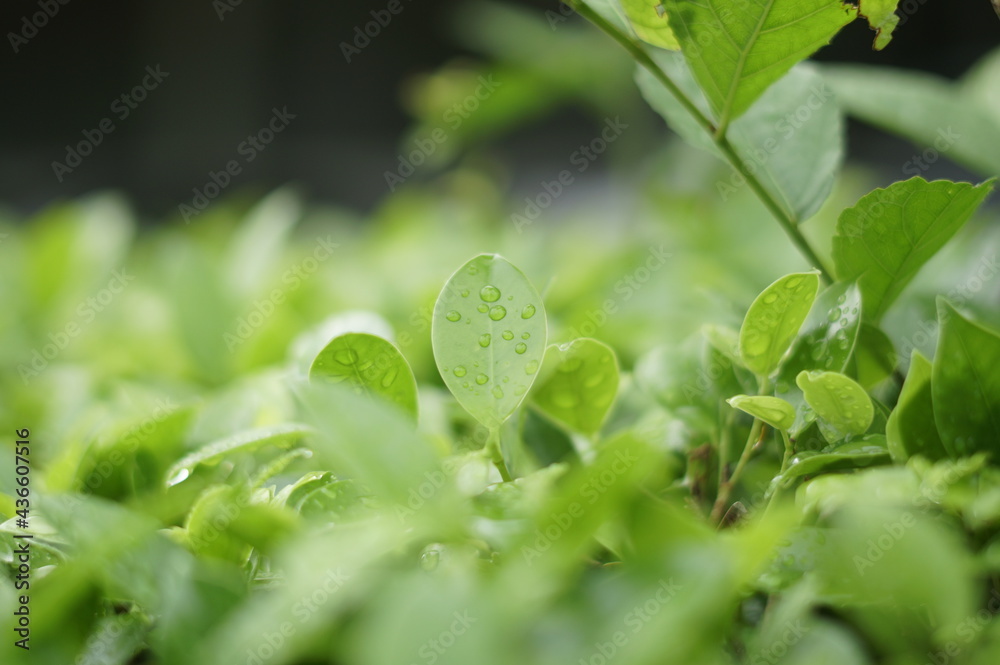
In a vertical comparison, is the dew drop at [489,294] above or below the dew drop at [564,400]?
above

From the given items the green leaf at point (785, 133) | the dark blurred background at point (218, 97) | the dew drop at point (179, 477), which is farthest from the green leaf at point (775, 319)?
the dark blurred background at point (218, 97)

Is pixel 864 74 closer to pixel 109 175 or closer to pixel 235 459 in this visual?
pixel 235 459

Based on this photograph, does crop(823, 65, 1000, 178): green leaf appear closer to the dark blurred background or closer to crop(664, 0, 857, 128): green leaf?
crop(664, 0, 857, 128): green leaf

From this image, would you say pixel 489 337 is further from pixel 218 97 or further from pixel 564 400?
pixel 218 97

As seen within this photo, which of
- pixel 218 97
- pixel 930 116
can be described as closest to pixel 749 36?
pixel 930 116

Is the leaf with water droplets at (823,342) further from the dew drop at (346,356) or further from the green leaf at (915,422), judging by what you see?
the dew drop at (346,356)

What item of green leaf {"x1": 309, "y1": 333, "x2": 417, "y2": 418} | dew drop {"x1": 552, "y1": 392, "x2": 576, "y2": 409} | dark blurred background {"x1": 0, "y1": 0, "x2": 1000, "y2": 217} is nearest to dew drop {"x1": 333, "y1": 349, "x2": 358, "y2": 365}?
green leaf {"x1": 309, "y1": 333, "x2": 417, "y2": 418}

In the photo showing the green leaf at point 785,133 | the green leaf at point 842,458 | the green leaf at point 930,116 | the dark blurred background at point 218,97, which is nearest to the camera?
the green leaf at point 842,458
